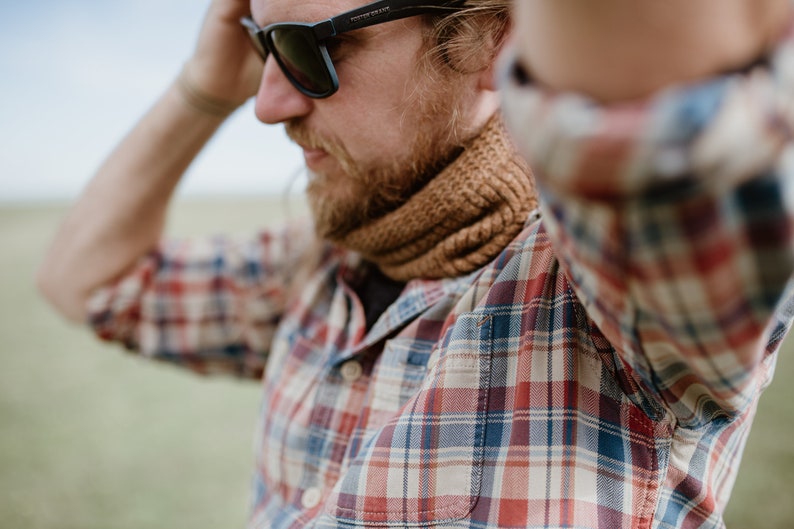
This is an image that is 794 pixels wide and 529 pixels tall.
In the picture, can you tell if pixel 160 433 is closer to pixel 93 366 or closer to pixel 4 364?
pixel 93 366

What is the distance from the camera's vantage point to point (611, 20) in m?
0.38

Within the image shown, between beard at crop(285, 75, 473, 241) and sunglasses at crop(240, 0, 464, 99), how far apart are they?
11 centimetres

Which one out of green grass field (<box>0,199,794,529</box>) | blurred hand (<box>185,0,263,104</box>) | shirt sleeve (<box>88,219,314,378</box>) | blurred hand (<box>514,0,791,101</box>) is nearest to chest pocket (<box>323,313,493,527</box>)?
blurred hand (<box>514,0,791,101</box>)

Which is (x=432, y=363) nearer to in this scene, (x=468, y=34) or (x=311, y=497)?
(x=311, y=497)

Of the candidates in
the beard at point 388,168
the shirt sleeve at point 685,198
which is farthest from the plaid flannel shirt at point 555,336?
the beard at point 388,168

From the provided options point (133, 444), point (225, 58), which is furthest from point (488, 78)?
point (133, 444)

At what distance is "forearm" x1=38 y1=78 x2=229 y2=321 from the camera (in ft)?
5.05

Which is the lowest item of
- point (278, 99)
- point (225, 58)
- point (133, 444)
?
point (133, 444)

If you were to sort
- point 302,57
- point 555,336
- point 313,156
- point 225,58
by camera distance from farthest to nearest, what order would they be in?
1. point 225,58
2. point 313,156
3. point 302,57
4. point 555,336

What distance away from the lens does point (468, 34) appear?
3.19ft

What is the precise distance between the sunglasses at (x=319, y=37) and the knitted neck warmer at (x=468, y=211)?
0.25m

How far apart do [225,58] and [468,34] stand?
76 cm

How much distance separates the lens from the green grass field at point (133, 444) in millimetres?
2570

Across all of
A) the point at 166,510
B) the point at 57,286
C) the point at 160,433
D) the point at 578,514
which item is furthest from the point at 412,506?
the point at 160,433
